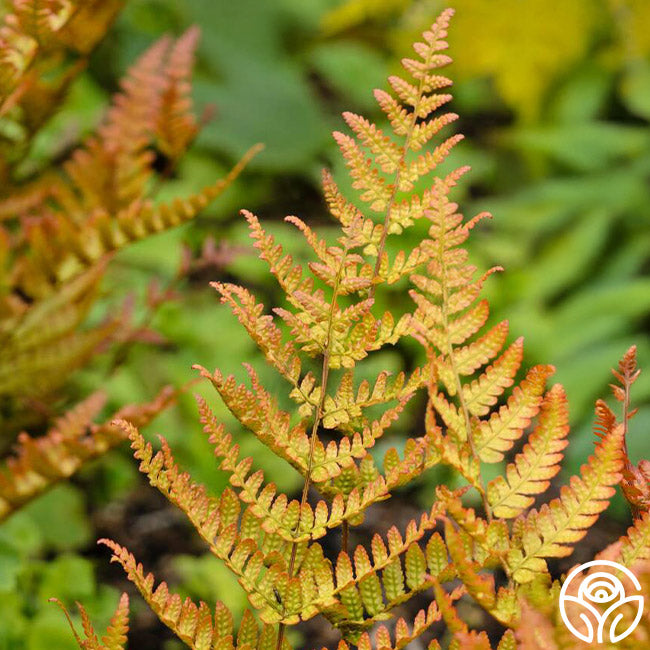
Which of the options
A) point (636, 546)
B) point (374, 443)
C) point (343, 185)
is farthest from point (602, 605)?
point (343, 185)

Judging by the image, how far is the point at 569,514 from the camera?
0.51 meters

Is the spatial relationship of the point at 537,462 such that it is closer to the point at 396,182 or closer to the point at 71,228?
the point at 396,182

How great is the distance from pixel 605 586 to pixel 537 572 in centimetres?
5

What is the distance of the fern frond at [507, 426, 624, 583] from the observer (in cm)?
48

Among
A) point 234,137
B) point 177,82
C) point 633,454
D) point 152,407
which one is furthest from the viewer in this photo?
point 234,137

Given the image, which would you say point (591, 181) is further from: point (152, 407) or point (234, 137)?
point (152, 407)

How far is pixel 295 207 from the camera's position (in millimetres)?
3236

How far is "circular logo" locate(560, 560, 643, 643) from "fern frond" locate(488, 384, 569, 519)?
52mm

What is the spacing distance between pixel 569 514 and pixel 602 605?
57 millimetres

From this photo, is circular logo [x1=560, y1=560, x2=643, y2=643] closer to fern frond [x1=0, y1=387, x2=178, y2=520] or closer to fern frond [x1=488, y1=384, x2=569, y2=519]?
fern frond [x1=488, y1=384, x2=569, y2=519]

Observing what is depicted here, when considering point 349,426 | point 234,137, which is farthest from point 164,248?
point 349,426

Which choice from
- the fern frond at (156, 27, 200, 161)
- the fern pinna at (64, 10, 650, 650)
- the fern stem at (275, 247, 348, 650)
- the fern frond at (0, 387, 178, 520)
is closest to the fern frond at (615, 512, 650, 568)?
the fern pinna at (64, 10, 650, 650)

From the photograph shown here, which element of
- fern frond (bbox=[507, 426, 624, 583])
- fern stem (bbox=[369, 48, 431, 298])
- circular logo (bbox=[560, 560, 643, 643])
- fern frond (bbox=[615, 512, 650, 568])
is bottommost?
circular logo (bbox=[560, 560, 643, 643])

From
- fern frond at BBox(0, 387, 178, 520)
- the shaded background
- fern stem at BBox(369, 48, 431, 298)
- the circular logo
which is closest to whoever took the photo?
the circular logo
